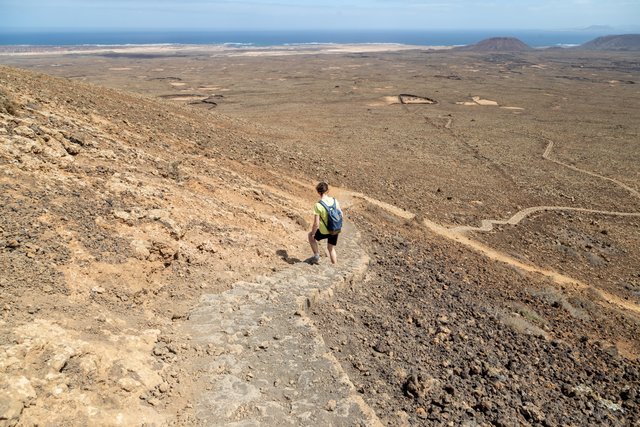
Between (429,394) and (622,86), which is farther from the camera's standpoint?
(622,86)

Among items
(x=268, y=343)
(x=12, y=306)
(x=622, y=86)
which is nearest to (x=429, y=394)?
(x=268, y=343)

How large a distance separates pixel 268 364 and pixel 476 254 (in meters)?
8.99

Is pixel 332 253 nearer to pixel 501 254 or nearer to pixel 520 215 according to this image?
pixel 501 254

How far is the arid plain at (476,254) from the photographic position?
7.08 m

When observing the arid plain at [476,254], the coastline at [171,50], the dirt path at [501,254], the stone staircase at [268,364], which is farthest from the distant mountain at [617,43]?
the stone staircase at [268,364]

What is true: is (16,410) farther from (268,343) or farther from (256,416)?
(268,343)

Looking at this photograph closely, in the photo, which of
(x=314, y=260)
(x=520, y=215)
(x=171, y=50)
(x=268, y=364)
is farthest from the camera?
(x=171, y=50)

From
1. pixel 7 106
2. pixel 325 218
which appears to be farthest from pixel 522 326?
pixel 7 106

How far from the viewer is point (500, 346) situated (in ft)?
27.9

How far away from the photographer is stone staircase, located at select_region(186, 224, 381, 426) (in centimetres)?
530

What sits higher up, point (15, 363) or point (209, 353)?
point (15, 363)

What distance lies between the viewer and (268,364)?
6.05 metres

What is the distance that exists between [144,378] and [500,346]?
Answer: 6358 millimetres

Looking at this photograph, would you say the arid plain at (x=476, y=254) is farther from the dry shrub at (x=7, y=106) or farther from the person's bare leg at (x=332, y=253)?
the dry shrub at (x=7, y=106)
